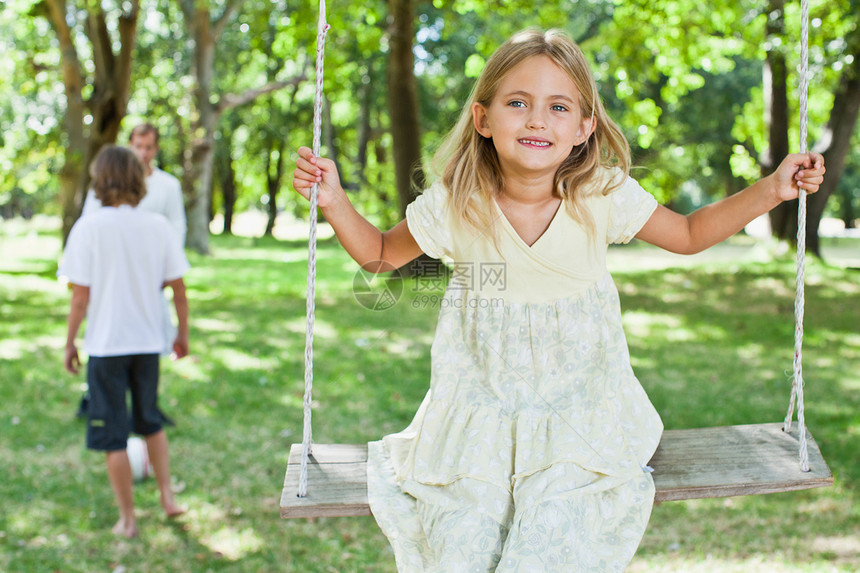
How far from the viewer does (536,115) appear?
6.47ft

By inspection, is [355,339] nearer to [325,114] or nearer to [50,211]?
[325,114]

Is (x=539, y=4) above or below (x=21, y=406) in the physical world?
above

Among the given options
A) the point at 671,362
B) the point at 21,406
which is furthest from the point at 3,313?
the point at 671,362

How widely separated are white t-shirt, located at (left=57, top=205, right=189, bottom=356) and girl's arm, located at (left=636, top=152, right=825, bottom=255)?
206cm

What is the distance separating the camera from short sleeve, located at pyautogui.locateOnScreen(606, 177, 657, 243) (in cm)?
212

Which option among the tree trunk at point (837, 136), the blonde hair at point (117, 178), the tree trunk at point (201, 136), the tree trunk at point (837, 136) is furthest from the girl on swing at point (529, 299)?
the tree trunk at point (201, 136)

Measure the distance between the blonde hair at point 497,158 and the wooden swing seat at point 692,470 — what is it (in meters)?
0.69

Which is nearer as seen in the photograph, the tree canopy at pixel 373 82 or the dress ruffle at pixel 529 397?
the dress ruffle at pixel 529 397

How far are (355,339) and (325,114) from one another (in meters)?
15.0

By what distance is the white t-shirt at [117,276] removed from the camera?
3166 millimetres

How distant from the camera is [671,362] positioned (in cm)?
598

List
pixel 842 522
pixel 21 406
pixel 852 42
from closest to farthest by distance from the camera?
pixel 842 522, pixel 21 406, pixel 852 42

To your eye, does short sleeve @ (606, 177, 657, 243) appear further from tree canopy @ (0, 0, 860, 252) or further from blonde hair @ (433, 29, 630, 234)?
tree canopy @ (0, 0, 860, 252)
